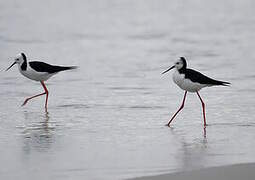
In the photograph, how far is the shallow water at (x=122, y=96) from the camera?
722 cm

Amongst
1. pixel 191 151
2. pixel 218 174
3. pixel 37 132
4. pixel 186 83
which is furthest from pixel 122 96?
pixel 218 174

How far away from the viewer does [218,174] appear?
6422 mm

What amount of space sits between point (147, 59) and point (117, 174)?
8.05 meters

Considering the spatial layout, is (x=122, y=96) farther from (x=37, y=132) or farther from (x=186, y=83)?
(x=37, y=132)

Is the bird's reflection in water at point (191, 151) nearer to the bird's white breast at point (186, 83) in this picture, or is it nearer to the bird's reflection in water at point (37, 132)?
the bird's white breast at point (186, 83)

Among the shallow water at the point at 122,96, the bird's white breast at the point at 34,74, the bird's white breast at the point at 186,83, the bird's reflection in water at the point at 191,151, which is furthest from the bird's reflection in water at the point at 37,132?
the bird's white breast at the point at 186,83

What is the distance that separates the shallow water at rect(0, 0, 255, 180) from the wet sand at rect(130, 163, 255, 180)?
0.76 feet

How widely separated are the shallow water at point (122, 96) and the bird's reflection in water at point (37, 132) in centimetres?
1

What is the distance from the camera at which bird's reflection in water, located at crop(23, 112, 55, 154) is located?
7.77 meters

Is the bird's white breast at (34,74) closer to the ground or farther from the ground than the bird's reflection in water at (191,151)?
farther from the ground

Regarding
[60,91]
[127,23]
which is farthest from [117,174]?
[127,23]

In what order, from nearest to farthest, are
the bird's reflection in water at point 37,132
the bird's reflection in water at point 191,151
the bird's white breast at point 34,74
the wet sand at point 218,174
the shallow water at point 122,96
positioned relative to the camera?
the wet sand at point 218,174 → the bird's reflection in water at point 191,151 → the shallow water at point 122,96 → the bird's reflection in water at point 37,132 → the bird's white breast at point 34,74

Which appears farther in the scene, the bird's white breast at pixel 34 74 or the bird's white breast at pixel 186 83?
the bird's white breast at pixel 34 74

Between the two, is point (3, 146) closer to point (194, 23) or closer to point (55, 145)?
point (55, 145)
